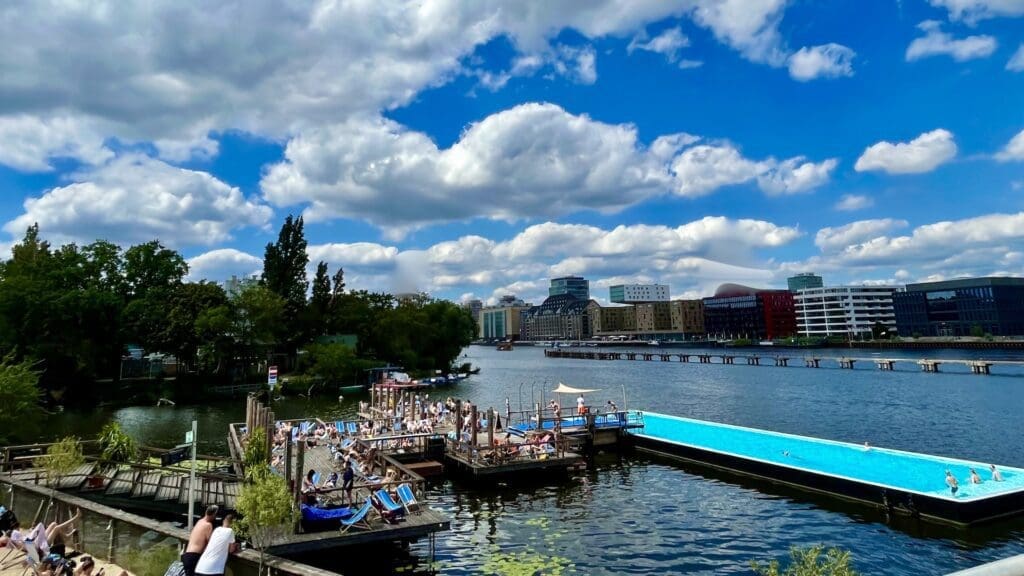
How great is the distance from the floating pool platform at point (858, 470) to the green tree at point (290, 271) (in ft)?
227

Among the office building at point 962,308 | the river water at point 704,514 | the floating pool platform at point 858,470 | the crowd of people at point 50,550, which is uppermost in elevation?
the office building at point 962,308

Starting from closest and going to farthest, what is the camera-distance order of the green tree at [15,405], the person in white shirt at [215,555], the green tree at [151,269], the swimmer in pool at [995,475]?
the person in white shirt at [215,555], the swimmer in pool at [995,475], the green tree at [15,405], the green tree at [151,269]

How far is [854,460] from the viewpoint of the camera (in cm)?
2728

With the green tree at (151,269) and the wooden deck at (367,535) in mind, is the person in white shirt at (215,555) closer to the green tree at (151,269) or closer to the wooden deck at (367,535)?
the wooden deck at (367,535)

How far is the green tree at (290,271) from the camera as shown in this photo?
9106 centimetres

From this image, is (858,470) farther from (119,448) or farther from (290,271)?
(290,271)

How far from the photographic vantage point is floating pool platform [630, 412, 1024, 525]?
66.9 feet

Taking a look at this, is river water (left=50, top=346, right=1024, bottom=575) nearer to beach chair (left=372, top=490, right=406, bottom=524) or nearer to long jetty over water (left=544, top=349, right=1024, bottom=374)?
beach chair (left=372, top=490, right=406, bottom=524)

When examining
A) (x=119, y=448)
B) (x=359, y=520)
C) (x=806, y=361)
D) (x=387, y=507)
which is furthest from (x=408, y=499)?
(x=806, y=361)

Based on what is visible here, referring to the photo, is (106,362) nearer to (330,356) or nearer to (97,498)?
(330,356)

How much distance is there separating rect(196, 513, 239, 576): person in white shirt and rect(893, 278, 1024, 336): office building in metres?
205

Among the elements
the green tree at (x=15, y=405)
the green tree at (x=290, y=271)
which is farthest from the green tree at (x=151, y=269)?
the green tree at (x=15, y=405)

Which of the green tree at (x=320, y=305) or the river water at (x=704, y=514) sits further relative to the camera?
the green tree at (x=320, y=305)

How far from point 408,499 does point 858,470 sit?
1978cm
